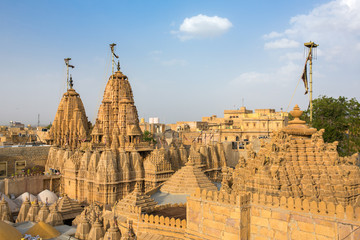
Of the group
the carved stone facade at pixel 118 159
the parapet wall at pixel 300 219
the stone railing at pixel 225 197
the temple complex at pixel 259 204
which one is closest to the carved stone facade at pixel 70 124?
the carved stone facade at pixel 118 159

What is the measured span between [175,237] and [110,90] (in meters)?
25.9

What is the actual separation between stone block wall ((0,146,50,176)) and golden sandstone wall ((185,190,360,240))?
31776mm

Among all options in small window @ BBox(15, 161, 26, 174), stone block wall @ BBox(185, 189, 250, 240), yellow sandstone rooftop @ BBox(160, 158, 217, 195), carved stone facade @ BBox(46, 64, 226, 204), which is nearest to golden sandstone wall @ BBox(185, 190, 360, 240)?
stone block wall @ BBox(185, 189, 250, 240)

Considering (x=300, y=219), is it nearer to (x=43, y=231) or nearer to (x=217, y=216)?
(x=217, y=216)

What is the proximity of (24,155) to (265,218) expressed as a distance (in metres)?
35.3

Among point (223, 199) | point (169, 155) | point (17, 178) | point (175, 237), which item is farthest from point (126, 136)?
point (223, 199)

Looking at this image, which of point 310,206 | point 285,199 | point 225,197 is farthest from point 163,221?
point 310,206

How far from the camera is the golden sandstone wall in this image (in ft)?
32.6

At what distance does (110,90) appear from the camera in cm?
3762

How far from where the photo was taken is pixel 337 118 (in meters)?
28.0

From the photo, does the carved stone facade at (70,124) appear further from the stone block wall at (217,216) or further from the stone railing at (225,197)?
the stone railing at (225,197)

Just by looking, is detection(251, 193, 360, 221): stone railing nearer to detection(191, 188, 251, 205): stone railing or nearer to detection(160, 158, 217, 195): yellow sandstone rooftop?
detection(191, 188, 251, 205): stone railing

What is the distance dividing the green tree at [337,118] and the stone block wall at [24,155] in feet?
103

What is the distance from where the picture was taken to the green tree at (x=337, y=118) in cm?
2725
